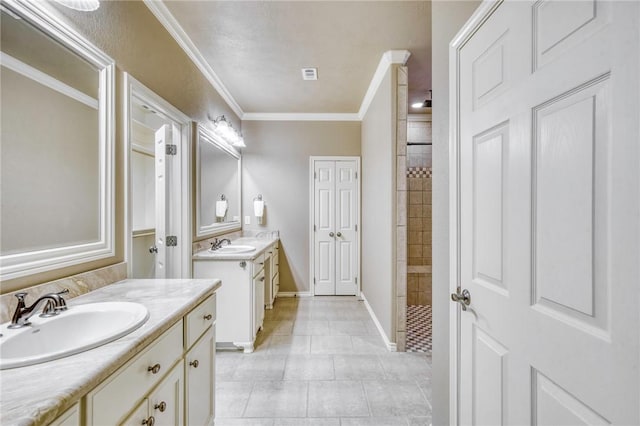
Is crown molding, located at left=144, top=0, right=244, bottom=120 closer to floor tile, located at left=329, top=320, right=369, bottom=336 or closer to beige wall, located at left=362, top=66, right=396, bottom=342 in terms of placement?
beige wall, located at left=362, top=66, right=396, bottom=342

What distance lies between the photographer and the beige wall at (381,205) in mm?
2541

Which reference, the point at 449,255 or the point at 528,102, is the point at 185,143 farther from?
the point at 528,102

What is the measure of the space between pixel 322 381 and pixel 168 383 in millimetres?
→ 1294

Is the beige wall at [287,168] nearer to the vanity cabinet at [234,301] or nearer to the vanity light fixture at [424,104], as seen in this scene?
the vanity light fixture at [424,104]

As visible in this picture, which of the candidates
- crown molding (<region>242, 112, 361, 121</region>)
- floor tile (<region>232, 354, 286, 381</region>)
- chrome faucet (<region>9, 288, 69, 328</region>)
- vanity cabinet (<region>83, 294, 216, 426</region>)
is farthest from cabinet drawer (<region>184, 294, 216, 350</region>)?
crown molding (<region>242, 112, 361, 121</region>)

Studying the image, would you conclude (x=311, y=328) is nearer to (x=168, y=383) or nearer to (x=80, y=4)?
(x=168, y=383)

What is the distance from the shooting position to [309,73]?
113 inches

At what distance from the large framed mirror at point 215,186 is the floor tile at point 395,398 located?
193cm

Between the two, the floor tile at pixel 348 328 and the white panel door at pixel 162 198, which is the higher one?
the white panel door at pixel 162 198

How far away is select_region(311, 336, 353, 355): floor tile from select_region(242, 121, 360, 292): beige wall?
4.69 ft

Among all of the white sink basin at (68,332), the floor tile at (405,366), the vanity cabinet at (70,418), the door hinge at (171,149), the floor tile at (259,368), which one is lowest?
the floor tile at (405,366)

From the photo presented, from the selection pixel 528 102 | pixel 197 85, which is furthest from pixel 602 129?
pixel 197 85

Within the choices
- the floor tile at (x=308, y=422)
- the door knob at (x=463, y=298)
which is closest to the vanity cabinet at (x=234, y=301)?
the floor tile at (x=308, y=422)

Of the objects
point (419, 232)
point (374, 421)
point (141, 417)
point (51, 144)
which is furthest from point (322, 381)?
point (419, 232)
